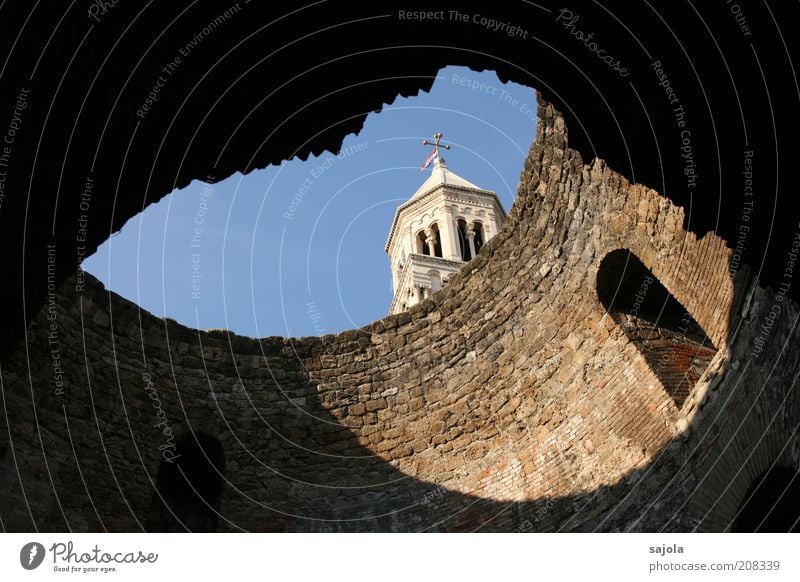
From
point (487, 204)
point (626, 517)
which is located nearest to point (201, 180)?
point (626, 517)

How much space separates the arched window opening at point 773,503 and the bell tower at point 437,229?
1049 inches

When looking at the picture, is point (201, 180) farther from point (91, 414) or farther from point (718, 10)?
point (91, 414)

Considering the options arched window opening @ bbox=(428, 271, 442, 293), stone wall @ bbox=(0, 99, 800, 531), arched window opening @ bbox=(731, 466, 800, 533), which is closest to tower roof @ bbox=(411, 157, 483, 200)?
arched window opening @ bbox=(428, 271, 442, 293)

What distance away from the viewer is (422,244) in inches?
1478

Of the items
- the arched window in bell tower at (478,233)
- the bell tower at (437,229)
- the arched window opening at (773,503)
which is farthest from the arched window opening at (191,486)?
the arched window in bell tower at (478,233)

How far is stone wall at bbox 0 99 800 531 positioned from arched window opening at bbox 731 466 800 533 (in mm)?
152

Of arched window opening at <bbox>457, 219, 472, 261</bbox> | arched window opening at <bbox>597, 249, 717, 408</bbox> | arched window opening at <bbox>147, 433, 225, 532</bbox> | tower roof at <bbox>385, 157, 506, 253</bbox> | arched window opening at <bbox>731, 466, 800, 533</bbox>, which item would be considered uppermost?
tower roof at <bbox>385, 157, 506, 253</bbox>

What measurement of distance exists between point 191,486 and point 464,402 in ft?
11.1

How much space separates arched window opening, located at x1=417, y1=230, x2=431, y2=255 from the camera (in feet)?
122

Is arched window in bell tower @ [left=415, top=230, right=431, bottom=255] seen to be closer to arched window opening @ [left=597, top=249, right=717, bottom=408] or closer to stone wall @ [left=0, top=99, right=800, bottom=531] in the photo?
stone wall @ [left=0, top=99, right=800, bottom=531]

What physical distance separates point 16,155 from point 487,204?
3394 centimetres

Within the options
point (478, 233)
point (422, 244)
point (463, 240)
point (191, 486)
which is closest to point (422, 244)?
point (422, 244)

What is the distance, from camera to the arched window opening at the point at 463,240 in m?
35.9

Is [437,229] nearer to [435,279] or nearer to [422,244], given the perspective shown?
[422,244]
